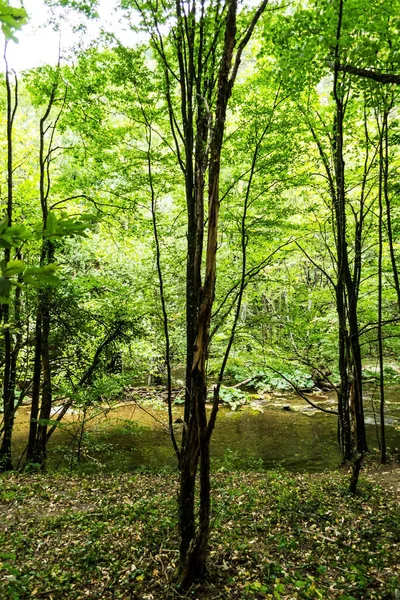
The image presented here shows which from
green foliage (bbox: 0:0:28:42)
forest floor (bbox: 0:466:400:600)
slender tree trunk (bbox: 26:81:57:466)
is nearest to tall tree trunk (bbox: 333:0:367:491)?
forest floor (bbox: 0:466:400:600)

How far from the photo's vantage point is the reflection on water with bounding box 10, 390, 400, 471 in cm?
850

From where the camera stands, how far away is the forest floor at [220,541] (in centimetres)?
312

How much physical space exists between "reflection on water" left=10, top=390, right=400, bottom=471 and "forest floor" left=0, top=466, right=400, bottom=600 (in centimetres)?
219

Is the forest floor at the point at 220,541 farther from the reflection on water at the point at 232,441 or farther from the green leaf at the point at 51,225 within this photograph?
the green leaf at the point at 51,225

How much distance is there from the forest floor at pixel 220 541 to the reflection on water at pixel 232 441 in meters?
2.19

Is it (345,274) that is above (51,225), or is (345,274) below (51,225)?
above

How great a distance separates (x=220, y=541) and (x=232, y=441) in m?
6.99

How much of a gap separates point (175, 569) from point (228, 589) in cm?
49

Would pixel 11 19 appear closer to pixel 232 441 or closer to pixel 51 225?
pixel 51 225

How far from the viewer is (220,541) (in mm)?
3795

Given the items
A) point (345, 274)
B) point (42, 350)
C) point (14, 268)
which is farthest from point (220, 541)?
point (42, 350)

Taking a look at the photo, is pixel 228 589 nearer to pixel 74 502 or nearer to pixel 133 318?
pixel 74 502

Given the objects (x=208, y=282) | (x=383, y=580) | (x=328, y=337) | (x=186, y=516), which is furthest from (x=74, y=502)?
(x=328, y=337)

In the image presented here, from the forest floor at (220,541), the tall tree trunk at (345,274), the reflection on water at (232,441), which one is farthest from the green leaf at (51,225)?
the reflection on water at (232,441)
